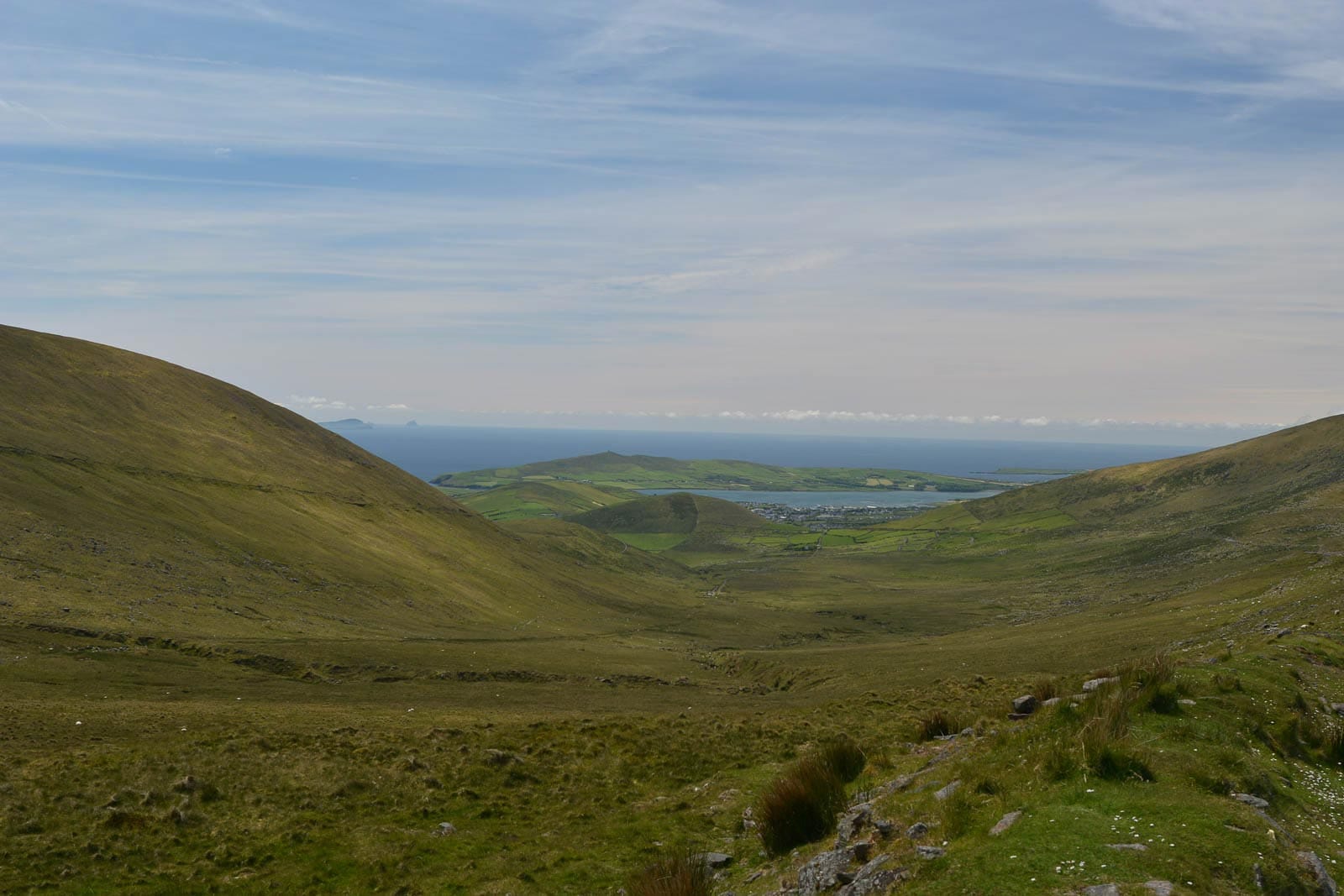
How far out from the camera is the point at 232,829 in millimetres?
20719

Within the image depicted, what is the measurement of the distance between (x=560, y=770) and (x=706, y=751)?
5253 millimetres

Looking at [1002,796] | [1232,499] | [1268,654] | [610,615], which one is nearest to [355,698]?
[1002,796]

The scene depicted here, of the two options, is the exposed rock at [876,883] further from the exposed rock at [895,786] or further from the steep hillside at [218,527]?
the steep hillside at [218,527]

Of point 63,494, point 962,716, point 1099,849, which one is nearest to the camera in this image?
point 1099,849

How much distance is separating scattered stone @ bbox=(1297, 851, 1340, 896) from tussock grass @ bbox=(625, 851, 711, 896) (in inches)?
342

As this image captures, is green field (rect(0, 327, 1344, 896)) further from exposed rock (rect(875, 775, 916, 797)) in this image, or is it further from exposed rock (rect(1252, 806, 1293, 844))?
exposed rock (rect(1252, 806, 1293, 844))

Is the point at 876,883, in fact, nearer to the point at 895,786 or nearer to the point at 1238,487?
the point at 895,786

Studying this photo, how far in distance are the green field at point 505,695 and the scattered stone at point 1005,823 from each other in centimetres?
20

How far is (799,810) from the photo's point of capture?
16812mm

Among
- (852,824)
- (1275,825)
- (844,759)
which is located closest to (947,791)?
(852,824)

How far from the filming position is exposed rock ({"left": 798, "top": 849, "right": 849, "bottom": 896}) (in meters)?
12.8

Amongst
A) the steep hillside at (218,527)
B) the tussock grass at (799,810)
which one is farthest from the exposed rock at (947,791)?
the steep hillside at (218,527)

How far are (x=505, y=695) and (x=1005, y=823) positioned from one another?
123 ft

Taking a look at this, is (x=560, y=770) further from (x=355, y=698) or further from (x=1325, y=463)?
(x=1325, y=463)
